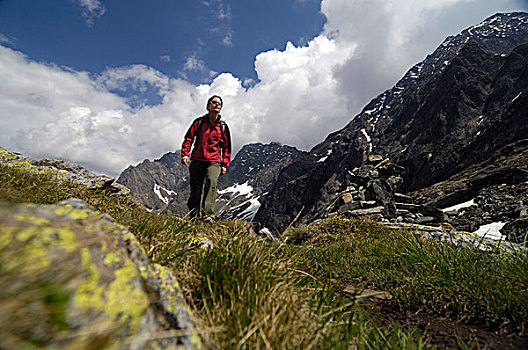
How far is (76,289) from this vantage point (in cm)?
110

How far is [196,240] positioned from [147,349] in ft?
6.55

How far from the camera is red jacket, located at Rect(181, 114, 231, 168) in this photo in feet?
24.6

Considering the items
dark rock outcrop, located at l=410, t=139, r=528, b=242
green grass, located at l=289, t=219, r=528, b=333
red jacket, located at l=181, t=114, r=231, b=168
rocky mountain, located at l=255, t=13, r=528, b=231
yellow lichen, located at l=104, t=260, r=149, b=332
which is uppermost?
rocky mountain, located at l=255, t=13, r=528, b=231

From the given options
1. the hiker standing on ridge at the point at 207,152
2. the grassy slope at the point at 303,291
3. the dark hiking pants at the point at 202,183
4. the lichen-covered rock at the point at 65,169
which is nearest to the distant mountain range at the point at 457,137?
the hiker standing on ridge at the point at 207,152

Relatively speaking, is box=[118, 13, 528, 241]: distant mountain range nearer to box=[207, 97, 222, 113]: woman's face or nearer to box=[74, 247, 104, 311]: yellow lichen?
box=[207, 97, 222, 113]: woman's face

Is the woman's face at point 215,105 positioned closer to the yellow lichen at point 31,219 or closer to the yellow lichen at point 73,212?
the yellow lichen at point 73,212

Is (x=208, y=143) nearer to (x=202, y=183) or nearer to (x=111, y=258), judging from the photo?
(x=202, y=183)

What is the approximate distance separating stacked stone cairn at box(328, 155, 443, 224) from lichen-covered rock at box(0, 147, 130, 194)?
11.2 meters

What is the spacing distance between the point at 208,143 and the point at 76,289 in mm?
6650

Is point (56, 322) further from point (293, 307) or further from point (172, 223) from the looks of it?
point (172, 223)

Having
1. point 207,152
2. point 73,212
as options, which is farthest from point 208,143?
point 73,212

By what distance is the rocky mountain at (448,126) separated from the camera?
8306 centimetres

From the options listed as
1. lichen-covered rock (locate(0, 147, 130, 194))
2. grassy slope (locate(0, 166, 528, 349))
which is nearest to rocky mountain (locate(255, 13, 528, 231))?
lichen-covered rock (locate(0, 147, 130, 194))

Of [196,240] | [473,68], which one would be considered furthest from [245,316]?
[473,68]
